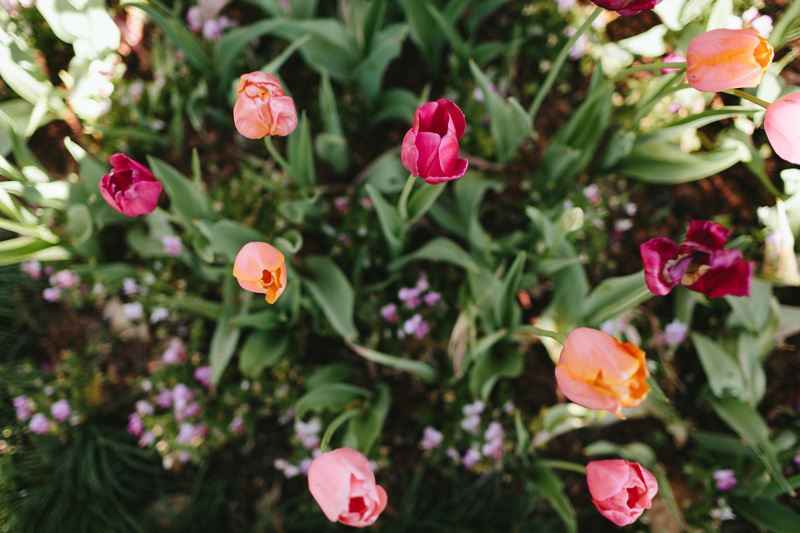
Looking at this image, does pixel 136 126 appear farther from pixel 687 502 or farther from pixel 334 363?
pixel 687 502

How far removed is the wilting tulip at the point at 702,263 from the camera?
0.72 metres

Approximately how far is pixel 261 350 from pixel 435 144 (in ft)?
2.76

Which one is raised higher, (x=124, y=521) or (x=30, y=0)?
(x=30, y=0)

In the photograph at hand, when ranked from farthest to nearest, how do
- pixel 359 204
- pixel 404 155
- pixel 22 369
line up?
pixel 22 369 < pixel 359 204 < pixel 404 155

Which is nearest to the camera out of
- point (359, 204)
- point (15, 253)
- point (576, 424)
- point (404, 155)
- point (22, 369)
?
point (404, 155)

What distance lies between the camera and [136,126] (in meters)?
1.61

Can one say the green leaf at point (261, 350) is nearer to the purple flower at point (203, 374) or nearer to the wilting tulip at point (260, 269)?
the purple flower at point (203, 374)

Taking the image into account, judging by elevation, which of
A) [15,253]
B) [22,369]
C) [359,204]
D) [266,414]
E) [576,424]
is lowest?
[576,424]

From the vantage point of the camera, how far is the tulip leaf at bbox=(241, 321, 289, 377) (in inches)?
49.8

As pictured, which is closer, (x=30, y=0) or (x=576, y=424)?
(x=576, y=424)

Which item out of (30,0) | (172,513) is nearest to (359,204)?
(172,513)

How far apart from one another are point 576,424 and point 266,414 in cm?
97

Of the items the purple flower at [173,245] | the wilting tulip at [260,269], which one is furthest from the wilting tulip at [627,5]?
the purple flower at [173,245]

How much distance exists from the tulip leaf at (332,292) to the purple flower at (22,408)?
1.04m
